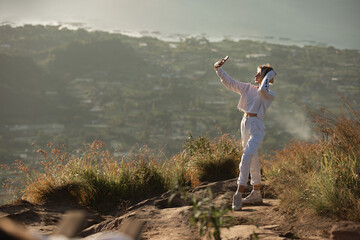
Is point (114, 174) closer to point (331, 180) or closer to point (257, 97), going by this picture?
point (257, 97)

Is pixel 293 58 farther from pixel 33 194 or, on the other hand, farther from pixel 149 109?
pixel 33 194

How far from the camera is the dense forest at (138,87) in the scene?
77938mm

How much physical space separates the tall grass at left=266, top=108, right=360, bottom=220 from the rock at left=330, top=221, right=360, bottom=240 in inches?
11.4

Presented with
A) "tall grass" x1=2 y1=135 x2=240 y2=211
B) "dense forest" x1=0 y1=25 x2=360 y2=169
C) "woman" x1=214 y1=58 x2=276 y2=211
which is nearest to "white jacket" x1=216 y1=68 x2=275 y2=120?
"woman" x1=214 y1=58 x2=276 y2=211

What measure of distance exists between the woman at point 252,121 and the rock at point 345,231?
162 cm

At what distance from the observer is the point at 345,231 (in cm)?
399

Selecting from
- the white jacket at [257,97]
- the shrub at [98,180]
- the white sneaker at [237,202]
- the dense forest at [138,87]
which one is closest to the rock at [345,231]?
the white sneaker at [237,202]

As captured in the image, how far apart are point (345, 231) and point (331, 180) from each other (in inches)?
42.5

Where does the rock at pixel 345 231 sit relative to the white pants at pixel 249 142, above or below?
below

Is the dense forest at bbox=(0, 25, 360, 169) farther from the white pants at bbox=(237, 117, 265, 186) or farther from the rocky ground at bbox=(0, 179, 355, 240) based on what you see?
the white pants at bbox=(237, 117, 265, 186)

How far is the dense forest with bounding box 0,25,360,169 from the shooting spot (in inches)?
3068

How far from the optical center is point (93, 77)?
4616 inches

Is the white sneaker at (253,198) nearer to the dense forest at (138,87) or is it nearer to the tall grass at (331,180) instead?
the tall grass at (331,180)

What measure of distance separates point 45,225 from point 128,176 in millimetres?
2011
